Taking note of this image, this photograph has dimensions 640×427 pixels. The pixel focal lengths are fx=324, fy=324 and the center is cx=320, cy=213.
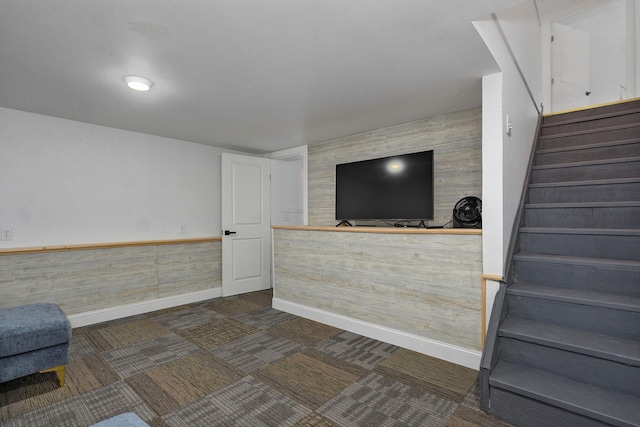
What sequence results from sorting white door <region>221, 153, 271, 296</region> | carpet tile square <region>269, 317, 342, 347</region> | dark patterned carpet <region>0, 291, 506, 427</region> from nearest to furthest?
dark patterned carpet <region>0, 291, 506, 427</region> → carpet tile square <region>269, 317, 342, 347</region> → white door <region>221, 153, 271, 296</region>

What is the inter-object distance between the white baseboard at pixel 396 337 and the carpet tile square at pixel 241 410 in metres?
1.20

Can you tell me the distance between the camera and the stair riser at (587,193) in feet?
8.60

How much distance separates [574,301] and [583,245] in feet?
2.16

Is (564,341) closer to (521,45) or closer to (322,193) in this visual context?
(521,45)

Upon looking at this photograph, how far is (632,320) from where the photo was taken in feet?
6.08

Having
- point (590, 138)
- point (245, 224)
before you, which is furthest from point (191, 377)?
point (590, 138)

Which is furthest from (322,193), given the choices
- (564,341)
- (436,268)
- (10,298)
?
(10,298)

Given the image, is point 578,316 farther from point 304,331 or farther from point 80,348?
point 80,348

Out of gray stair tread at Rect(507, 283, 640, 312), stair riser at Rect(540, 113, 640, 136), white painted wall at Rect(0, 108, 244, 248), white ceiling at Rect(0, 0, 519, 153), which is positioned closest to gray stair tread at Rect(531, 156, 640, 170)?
stair riser at Rect(540, 113, 640, 136)

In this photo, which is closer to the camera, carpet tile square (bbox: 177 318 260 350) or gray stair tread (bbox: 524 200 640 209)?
gray stair tread (bbox: 524 200 640 209)

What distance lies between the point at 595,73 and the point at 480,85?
3.62 meters

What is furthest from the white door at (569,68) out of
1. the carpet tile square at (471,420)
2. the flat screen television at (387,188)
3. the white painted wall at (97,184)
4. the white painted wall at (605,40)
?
the white painted wall at (97,184)

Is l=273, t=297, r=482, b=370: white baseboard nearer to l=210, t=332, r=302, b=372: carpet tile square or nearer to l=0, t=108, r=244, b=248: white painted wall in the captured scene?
l=210, t=332, r=302, b=372: carpet tile square

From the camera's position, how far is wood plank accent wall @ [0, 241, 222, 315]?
10.5 feet
